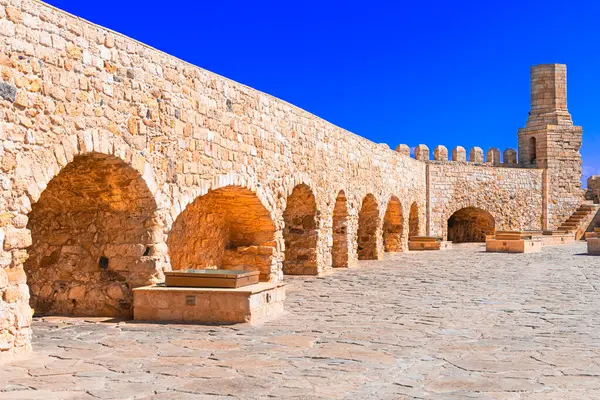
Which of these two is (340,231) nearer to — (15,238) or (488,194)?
(15,238)

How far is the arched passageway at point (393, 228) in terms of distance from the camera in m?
21.7

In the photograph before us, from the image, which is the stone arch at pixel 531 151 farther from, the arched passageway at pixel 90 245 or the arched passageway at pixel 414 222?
the arched passageway at pixel 90 245

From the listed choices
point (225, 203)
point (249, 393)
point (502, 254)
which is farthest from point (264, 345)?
point (502, 254)

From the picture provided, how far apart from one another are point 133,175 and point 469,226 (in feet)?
79.0

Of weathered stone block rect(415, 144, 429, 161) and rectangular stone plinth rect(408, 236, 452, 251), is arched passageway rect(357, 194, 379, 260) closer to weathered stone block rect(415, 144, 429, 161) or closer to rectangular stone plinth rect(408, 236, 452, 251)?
rectangular stone plinth rect(408, 236, 452, 251)

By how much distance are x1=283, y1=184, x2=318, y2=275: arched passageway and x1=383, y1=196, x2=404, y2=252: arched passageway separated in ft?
26.2

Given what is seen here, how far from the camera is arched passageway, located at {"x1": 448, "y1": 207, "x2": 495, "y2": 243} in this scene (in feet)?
96.1

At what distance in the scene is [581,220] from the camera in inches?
1155

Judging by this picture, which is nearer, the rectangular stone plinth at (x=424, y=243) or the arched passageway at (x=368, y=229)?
the arched passageway at (x=368, y=229)

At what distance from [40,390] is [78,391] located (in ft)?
0.88

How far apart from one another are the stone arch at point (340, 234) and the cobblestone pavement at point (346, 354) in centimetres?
597

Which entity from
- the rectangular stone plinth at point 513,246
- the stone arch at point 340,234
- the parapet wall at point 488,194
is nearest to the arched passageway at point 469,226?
the parapet wall at point 488,194

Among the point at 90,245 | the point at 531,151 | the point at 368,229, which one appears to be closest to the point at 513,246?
the point at 368,229

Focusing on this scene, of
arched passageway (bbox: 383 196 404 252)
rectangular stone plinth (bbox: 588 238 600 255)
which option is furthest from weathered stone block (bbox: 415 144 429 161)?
rectangular stone plinth (bbox: 588 238 600 255)
